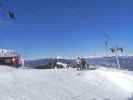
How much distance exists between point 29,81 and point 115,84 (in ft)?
39.0

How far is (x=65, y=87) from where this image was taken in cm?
2592

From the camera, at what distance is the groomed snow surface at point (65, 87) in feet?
70.7

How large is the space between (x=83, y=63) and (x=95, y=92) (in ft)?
56.0

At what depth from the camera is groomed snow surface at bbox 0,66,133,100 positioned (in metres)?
21.6

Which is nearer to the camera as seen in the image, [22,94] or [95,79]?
[22,94]

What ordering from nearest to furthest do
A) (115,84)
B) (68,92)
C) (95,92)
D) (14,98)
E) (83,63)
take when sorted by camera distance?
(14,98) → (68,92) → (95,92) → (115,84) → (83,63)

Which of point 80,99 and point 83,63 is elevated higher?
point 83,63

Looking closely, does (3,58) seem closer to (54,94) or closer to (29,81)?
(29,81)

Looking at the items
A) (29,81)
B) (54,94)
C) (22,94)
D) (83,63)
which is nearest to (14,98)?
(22,94)

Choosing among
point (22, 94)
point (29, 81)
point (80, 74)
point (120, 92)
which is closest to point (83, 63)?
point (80, 74)

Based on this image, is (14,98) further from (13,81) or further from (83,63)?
(83,63)

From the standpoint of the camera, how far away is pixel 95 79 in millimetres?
33875

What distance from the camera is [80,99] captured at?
23.0 m

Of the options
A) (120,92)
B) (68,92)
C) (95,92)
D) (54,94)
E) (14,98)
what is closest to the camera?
(14,98)
